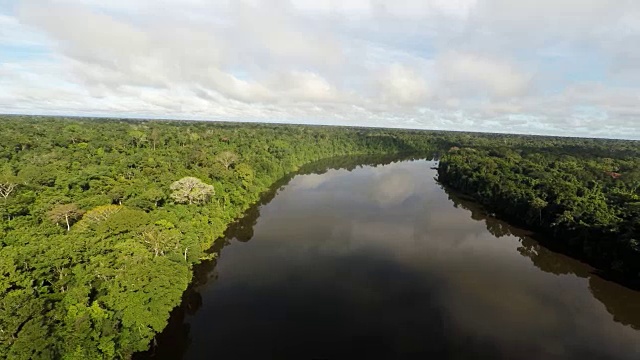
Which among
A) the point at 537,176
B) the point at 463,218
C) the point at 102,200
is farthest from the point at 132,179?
the point at 537,176

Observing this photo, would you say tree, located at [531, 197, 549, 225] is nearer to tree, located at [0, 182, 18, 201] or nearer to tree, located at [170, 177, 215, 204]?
tree, located at [170, 177, 215, 204]

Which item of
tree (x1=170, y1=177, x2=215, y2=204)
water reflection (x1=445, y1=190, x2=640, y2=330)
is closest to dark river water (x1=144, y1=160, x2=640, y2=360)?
water reflection (x1=445, y1=190, x2=640, y2=330)

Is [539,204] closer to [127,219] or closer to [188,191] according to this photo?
[188,191]

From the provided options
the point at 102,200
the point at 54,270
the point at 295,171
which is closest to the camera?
the point at 54,270

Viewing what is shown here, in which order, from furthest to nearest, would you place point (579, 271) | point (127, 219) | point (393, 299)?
point (579, 271) → point (393, 299) → point (127, 219)

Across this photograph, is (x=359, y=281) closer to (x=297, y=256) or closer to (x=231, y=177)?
(x=297, y=256)

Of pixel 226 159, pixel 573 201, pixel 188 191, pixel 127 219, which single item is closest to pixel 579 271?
pixel 573 201

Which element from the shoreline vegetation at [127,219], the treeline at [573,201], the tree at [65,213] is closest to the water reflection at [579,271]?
the treeline at [573,201]
